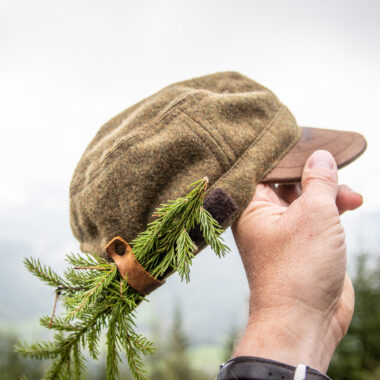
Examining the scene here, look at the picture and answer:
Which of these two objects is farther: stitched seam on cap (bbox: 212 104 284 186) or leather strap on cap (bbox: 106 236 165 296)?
stitched seam on cap (bbox: 212 104 284 186)

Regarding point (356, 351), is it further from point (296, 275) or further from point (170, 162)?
point (170, 162)

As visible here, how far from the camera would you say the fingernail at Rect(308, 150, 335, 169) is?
5.12 ft

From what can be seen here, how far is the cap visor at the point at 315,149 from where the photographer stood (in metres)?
1.61

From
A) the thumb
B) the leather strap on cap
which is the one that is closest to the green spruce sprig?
the leather strap on cap

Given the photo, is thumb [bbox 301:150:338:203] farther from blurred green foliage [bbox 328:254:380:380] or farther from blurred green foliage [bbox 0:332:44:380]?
blurred green foliage [bbox 0:332:44:380]

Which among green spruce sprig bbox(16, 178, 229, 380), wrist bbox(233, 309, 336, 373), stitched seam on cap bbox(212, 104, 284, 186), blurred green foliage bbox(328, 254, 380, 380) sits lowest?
blurred green foliage bbox(328, 254, 380, 380)

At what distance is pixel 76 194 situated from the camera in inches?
61.3

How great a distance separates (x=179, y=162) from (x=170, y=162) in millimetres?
44

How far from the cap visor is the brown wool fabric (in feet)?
0.23

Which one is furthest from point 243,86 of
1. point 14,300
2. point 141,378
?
point 14,300

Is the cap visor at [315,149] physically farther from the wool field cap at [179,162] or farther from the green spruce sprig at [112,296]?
the green spruce sprig at [112,296]

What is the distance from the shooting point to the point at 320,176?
4.95ft

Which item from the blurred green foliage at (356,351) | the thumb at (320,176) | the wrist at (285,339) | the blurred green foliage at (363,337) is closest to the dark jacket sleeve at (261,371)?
the wrist at (285,339)

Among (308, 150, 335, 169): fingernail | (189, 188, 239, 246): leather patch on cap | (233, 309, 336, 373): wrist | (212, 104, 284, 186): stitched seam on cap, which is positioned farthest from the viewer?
(308, 150, 335, 169): fingernail
